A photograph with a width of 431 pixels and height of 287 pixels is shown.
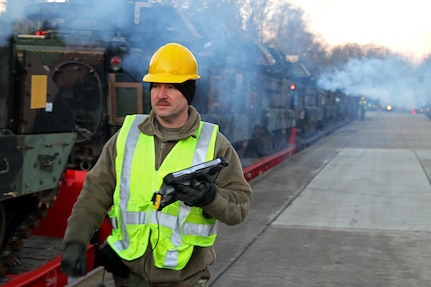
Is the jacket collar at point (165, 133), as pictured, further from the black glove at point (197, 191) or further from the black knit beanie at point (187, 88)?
the black glove at point (197, 191)

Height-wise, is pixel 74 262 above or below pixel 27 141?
below

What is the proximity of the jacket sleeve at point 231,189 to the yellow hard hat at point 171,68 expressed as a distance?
0.98 feet

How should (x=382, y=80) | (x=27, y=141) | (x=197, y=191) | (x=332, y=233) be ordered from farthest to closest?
1. (x=382, y=80)
2. (x=332, y=233)
3. (x=27, y=141)
4. (x=197, y=191)

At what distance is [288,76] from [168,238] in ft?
63.4

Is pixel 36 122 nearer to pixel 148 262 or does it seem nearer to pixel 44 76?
pixel 44 76

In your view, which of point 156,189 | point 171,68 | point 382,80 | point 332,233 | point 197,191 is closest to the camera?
point 197,191

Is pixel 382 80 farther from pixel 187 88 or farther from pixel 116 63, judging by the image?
pixel 187 88

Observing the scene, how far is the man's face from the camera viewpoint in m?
2.93

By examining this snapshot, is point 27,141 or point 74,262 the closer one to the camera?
point 74,262

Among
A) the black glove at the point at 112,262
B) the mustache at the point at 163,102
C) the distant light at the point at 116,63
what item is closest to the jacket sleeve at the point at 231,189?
the mustache at the point at 163,102

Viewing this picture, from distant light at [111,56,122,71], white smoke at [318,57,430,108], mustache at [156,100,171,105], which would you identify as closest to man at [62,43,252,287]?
mustache at [156,100,171,105]

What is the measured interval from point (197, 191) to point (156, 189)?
0.24 meters

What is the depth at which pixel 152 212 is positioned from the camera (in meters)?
2.86

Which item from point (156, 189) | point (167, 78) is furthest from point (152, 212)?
point (167, 78)
